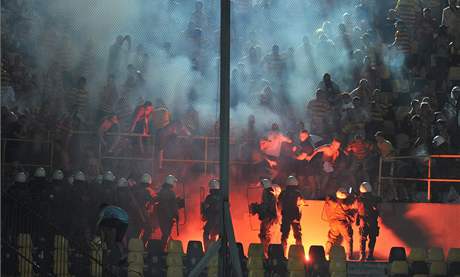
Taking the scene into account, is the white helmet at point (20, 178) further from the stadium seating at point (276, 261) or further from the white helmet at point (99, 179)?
the stadium seating at point (276, 261)

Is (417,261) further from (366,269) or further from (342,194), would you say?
(342,194)

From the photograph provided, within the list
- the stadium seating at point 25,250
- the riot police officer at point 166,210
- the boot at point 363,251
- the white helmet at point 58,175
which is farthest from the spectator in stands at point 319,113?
the stadium seating at point 25,250

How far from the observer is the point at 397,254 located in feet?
40.8

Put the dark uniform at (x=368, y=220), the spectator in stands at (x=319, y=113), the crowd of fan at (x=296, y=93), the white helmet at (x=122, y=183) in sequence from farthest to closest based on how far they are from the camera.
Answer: the spectator in stands at (x=319, y=113)
the crowd of fan at (x=296, y=93)
the white helmet at (x=122, y=183)
the dark uniform at (x=368, y=220)

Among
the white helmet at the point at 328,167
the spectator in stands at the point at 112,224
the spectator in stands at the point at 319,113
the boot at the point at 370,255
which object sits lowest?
the boot at the point at 370,255

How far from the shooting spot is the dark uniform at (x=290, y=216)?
12898 mm

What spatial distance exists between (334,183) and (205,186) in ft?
7.11

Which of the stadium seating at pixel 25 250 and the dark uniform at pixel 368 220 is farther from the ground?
the dark uniform at pixel 368 220

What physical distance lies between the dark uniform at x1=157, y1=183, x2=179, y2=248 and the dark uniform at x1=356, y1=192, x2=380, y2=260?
9.17 feet

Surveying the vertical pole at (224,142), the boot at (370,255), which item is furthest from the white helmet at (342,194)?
the vertical pole at (224,142)

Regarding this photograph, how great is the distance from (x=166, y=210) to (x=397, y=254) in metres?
3.50

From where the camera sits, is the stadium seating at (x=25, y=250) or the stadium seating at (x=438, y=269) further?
the stadium seating at (x=438, y=269)

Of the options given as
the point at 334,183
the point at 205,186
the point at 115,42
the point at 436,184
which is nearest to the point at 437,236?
the point at 436,184

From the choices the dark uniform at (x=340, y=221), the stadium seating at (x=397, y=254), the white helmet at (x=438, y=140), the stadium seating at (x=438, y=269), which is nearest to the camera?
the stadium seating at (x=438, y=269)
